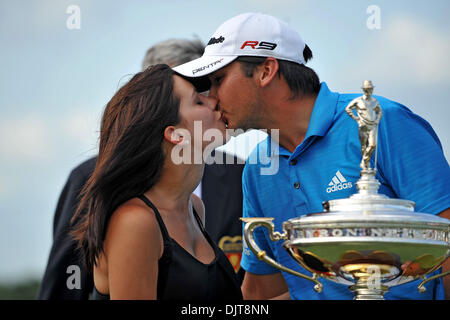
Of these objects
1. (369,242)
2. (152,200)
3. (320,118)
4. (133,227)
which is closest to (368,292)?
(369,242)

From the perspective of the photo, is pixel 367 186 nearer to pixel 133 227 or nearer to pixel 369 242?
pixel 369 242

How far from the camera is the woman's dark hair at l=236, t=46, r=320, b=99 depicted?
3.47 m

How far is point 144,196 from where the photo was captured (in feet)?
9.54

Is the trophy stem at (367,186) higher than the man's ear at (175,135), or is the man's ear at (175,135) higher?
the man's ear at (175,135)

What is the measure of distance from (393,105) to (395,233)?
1.09 m

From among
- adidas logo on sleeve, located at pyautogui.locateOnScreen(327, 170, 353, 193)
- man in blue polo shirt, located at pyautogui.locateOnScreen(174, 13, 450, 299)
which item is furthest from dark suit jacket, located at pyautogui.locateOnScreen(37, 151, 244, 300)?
adidas logo on sleeve, located at pyautogui.locateOnScreen(327, 170, 353, 193)

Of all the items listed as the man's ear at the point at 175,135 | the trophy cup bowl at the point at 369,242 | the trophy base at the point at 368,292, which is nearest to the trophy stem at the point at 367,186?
the trophy cup bowl at the point at 369,242

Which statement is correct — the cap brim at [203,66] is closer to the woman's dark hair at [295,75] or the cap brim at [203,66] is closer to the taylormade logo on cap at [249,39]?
the taylormade logo on cap at [249,39]

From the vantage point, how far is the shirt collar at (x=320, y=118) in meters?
3.32

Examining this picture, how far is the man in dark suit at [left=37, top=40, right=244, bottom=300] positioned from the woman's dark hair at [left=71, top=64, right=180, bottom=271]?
3.81 ft

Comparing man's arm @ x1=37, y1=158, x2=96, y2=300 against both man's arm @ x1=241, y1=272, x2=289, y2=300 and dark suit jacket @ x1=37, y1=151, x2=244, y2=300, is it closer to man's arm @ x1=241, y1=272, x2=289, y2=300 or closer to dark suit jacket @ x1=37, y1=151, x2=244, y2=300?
dark suit jacket @ x1=37, y1=151, x2=244, y2=300

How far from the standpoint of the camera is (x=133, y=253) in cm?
263

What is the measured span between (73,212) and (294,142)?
4.85 ft
